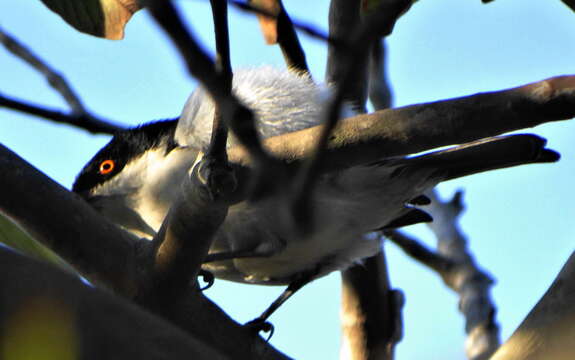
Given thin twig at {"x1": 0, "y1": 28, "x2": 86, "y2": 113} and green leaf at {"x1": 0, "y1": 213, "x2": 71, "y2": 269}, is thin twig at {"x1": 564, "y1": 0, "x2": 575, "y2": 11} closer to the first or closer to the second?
green leaf at {"x1": 0, "y1": 213, "x2": 71, "y2": 269}

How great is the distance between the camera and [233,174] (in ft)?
6.86

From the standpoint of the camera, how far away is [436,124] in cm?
191

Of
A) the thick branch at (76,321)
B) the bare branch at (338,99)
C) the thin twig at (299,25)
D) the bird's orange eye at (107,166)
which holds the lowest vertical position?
the thick branch at (76,321)

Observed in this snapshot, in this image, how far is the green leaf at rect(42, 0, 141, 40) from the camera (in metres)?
2.71

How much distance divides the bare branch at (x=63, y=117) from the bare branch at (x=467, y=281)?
6.83 ft

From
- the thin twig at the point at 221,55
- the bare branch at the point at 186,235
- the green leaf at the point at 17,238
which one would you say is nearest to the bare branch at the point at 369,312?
the bare branch at the point at 186,235

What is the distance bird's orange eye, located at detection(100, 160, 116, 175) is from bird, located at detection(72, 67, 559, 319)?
0.14ft

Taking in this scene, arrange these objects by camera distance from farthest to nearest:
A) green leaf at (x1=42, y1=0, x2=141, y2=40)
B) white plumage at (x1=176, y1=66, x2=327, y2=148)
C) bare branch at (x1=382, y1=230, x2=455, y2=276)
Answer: bare branch at (x1=382, y1=230, x2=455, y2=276) → white plumage at (x1=176, y1=66, x2=327, y2=148) → green leaf at (x1=42, y1=0, x2=141, y2=40)

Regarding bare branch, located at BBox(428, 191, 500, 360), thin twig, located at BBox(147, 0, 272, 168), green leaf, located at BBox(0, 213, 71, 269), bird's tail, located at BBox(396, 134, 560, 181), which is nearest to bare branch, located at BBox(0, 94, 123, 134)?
green leaf, located at BBox(0, 213, 71, 269)

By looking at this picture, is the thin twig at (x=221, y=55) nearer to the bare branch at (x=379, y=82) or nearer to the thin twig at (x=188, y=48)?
the thin twig at (x=188, y=48)

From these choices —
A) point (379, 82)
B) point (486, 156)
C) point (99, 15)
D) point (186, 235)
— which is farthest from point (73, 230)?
point (379, 82)

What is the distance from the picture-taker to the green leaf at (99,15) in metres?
2.71

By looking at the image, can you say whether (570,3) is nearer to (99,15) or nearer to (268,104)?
(268,104)

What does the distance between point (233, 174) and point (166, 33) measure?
4.01ft
